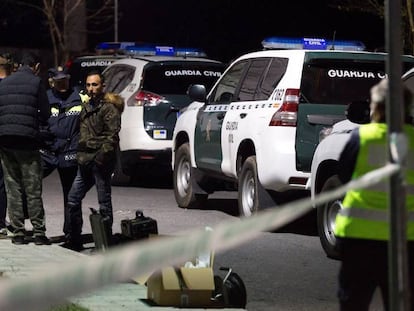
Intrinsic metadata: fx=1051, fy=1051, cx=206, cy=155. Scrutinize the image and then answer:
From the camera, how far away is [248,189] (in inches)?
452

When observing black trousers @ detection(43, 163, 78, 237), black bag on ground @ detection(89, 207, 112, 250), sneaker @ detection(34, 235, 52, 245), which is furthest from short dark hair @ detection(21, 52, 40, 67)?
black bag on ground @ detection(89, 207, 112, 250)

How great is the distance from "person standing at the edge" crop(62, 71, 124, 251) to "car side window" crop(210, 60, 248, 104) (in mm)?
2506

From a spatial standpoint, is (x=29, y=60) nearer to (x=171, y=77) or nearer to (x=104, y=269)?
(x=171, y=77)

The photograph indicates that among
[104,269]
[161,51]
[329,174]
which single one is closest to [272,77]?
[329,174]

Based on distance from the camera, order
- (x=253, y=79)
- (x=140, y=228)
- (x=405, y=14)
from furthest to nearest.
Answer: (x=405, y=14)
(x=253, y=79)
(x=140, y=228)

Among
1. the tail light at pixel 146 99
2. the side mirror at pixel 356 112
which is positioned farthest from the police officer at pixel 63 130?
the tail light at pixel 146 99

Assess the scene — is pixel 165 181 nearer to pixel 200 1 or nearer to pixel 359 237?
pixel 359 237

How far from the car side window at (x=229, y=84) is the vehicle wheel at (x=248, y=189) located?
110 cm

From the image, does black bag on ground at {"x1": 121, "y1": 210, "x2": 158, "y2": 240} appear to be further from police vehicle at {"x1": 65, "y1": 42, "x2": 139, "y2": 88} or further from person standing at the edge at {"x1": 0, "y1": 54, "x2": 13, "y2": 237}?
police vehicle at {"x1": 65, "y1": 42, "x2": 139, "y2": 88}

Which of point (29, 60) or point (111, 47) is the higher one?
point (29, 60)

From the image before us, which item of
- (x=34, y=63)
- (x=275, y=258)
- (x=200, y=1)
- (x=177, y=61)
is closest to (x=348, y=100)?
(x=275, y=258)

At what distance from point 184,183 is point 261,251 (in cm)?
363

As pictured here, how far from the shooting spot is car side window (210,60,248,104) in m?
12.1

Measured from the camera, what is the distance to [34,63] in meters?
10.1
